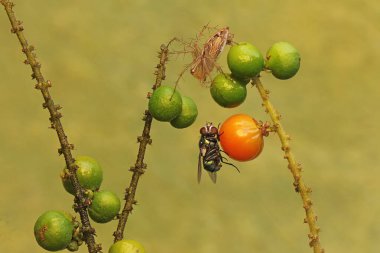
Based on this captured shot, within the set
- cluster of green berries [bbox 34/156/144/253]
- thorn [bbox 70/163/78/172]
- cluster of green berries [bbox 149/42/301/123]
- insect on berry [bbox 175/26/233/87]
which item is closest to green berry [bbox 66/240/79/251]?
cluster of green berries [bbox 34/156/144/253]

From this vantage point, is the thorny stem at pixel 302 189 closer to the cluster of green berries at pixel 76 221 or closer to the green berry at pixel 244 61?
the green berry at pixel 244 61

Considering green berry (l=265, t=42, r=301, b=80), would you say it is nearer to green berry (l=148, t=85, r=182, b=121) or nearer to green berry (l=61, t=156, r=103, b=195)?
green berry (l=148, t=85, r=182, b=121)

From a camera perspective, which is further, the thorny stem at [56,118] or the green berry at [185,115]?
the green berry at [185,115]

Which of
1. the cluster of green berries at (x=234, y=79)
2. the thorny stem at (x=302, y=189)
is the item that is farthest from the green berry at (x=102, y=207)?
the thorny stem at (x=302, y=189)

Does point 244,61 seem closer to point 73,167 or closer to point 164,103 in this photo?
point 164,103

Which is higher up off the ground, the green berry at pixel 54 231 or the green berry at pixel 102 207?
the green berry at pixel 102 207

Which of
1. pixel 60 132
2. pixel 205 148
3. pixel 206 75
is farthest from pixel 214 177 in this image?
pixel 60 132
